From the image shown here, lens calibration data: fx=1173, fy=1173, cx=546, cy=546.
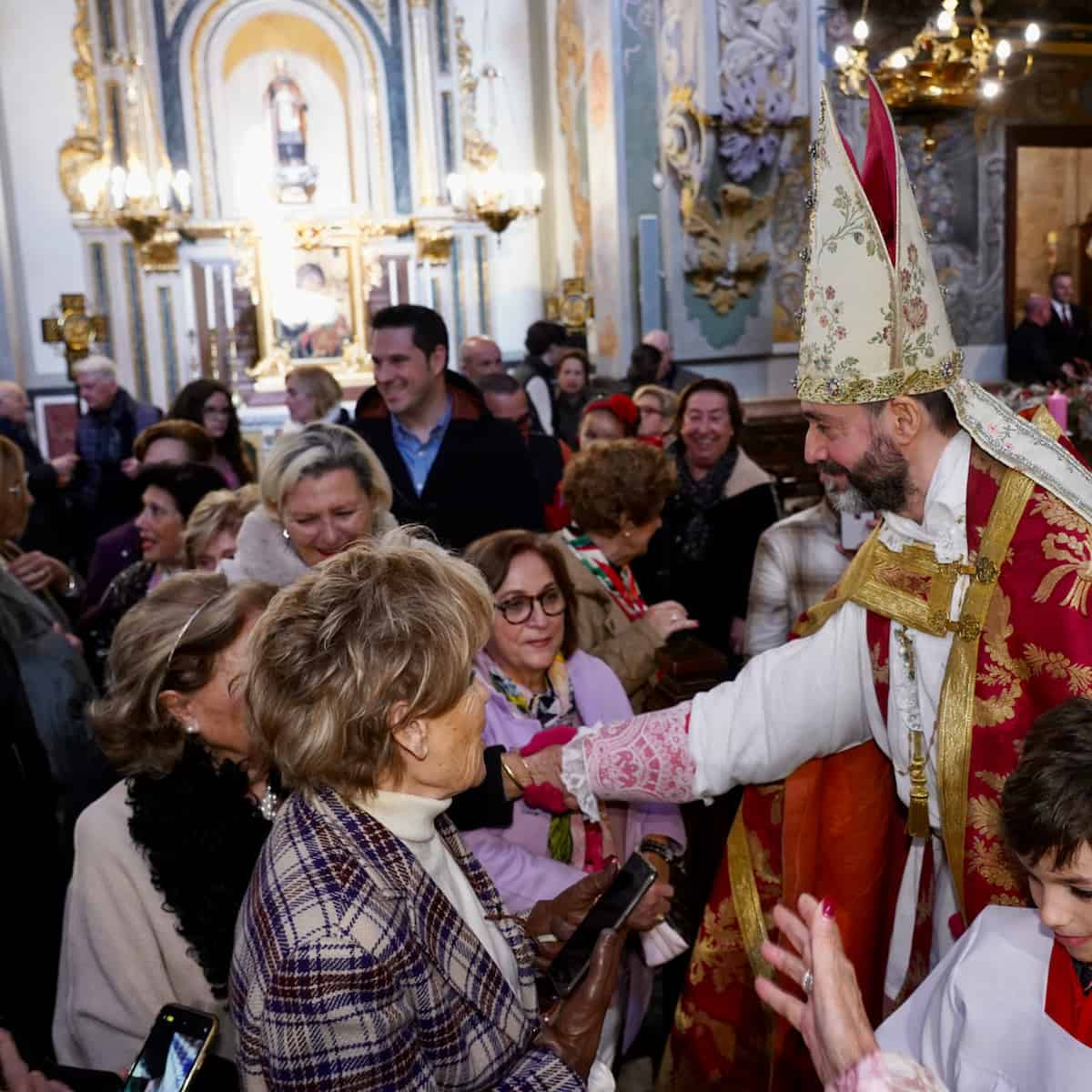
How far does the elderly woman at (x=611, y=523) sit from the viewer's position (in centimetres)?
344

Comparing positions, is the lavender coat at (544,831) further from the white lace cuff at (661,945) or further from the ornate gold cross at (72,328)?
the ornate gold cross at (72,328)

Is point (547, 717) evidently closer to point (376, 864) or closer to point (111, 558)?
point (376, 864)

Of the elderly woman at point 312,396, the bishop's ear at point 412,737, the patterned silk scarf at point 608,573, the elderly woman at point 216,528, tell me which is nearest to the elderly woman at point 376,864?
the bishop's ear at point 412,737

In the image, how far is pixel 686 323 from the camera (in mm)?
8242

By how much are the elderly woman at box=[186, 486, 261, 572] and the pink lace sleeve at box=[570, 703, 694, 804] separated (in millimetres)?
1633

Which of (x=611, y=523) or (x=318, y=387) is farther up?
(x=318, y=387)

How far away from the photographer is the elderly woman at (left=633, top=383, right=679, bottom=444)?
5.67 m

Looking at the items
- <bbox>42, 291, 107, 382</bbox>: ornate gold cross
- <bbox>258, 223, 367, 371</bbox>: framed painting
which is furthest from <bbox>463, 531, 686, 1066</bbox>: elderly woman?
<bbox>258, 223, 367, 371</bbox>: framed painting

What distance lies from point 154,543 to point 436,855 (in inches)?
98.6

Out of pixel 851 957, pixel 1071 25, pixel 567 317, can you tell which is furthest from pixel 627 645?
pixel 567 317

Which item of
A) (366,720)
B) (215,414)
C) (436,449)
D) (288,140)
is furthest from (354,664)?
(288,140)

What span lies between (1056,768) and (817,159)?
1184 millimetres

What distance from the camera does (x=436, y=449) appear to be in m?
3.93

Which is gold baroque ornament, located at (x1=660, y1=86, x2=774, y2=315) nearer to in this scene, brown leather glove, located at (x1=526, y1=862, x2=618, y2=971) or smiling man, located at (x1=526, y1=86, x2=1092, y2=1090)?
smiling man, located at (x1=526, y1=86, x2=1092, y2=1090)
